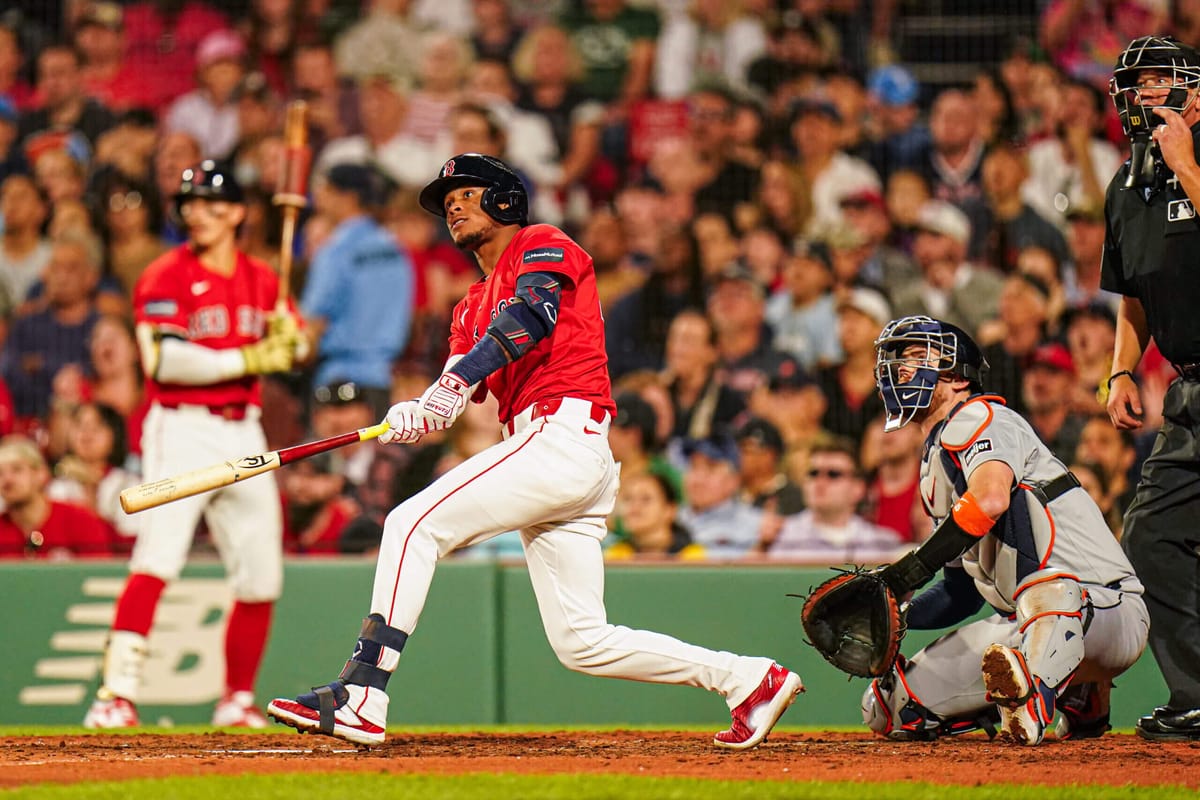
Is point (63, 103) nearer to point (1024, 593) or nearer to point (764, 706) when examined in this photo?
point (764, 706)

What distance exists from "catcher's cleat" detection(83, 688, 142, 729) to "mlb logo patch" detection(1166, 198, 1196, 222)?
14.5 ft

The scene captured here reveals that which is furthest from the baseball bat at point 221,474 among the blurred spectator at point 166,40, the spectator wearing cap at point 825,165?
the blurred spectator at point 166,40

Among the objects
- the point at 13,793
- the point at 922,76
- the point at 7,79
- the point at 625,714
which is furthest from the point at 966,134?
the point at 13,793

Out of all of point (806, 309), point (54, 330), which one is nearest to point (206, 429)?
point (54, 330)

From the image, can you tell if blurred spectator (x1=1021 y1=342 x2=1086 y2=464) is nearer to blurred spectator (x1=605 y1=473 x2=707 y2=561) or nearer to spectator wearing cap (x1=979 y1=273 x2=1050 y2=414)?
spectator wearing cap (x1=979 y1=273 x2=1050 y2=414)

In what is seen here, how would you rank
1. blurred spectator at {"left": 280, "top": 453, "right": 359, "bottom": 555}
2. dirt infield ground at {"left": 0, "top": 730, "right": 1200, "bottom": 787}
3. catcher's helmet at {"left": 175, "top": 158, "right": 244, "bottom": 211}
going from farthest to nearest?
blurred spectator at {"left": 280, "top": 453, "right": 359, "bottom": 555} → catcher's helmet at {"left": 175, "top": 158, "right": 244, "bottom": 211} → dirt infield ground at {"left": 0, "top": 730, "right": 1200, "bottom": 787}

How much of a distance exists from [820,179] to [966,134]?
0.93 meters

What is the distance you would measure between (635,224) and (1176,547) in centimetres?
525

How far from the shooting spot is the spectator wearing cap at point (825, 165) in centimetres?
964

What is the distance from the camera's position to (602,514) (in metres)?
4.92

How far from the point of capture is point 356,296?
9555 millimetres

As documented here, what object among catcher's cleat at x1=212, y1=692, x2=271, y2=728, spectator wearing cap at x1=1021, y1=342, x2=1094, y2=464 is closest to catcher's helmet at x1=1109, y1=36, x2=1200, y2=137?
spectator wearing cap at x1=1021, y1=342, x2=1094, y2=464

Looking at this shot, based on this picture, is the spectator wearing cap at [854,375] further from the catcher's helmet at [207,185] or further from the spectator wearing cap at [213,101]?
the spectator wearing cap at [213,101]

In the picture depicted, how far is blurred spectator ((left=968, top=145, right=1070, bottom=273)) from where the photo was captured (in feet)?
29.2
